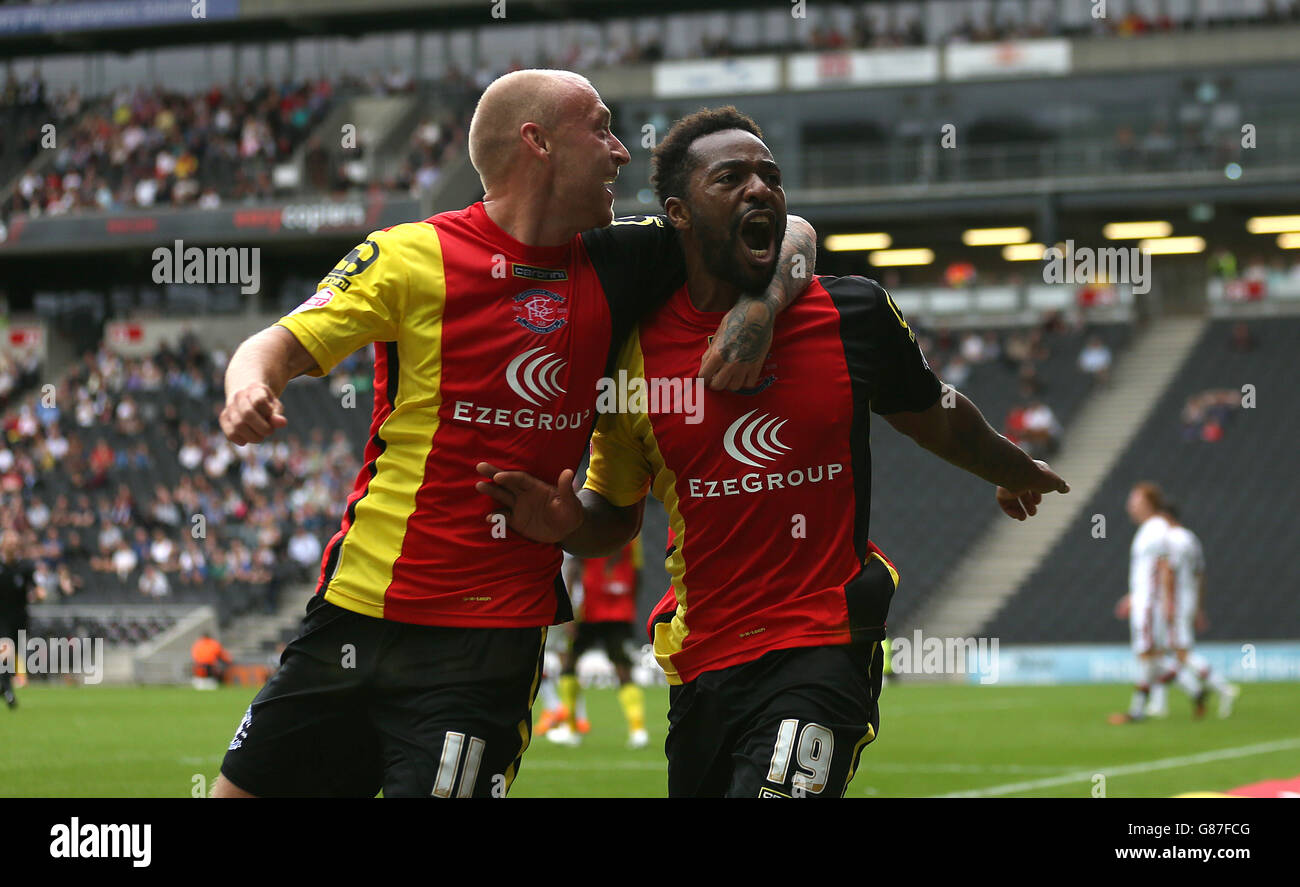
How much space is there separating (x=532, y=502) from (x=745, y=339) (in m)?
0.67

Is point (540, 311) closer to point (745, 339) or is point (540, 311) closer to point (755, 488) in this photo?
point (745, 339)

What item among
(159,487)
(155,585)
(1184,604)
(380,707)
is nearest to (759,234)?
(380,707)

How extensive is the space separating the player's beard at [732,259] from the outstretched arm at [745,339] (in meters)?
0.03

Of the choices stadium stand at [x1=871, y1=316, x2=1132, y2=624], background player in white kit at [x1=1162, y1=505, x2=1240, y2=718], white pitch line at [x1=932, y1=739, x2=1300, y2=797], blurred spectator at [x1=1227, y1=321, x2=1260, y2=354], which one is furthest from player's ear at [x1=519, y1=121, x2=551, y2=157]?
blurred spectator at [x1=1227, y1=321, x2=1260, y2=354]

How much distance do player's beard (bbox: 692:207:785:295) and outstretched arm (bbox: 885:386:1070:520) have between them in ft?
2.09

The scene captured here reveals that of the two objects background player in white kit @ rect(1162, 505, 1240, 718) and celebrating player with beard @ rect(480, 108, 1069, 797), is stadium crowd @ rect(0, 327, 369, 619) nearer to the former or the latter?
background player in white kit @ rect(1162, 505, 1240, 718)

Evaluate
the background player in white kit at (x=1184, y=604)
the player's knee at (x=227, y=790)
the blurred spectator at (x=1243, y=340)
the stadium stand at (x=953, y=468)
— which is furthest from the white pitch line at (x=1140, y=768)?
the blurred spectator at (x=1243, y=340)

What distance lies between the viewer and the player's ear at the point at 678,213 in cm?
412

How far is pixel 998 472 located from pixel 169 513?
1096 inches

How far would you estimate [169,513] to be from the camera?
3031 cm

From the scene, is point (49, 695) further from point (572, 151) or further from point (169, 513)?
point (572, 151)
